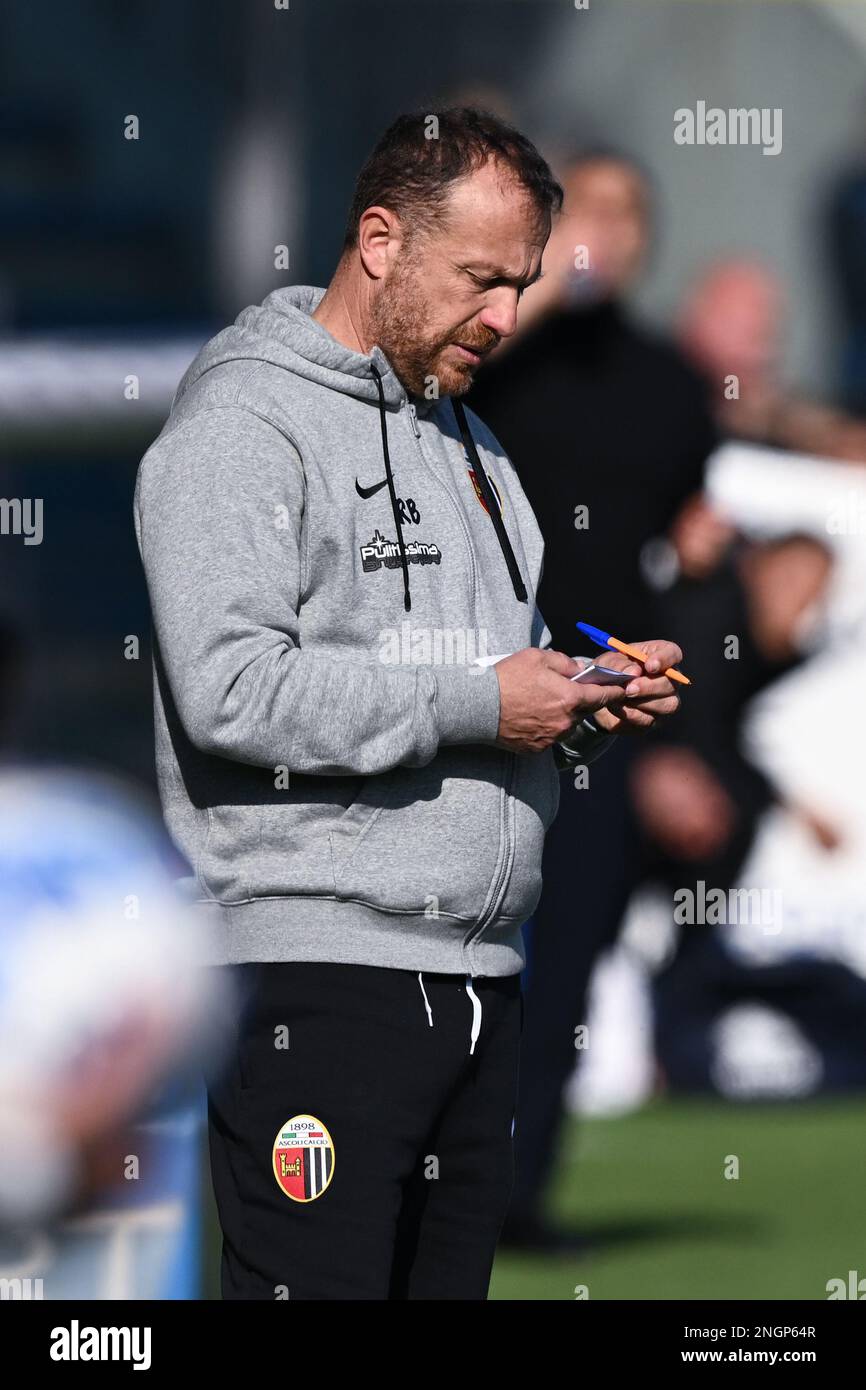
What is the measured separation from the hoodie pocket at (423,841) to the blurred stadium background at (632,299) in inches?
74.9

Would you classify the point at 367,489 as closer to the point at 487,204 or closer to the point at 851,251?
the point at 487,204

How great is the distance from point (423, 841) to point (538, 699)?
0.19 meters

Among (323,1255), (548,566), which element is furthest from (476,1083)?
(548,566)

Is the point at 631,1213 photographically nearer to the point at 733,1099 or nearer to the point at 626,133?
the point at 733,1099

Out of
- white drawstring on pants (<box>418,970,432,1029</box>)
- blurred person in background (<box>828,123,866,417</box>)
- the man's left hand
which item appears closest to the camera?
white drawstring on pants (<box>418,970,432,1029</box>)

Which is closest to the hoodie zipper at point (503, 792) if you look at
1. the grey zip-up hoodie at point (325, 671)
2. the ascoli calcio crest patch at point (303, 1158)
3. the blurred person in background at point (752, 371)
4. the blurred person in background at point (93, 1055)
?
the grey zip-up hoodie at point (325, 671)

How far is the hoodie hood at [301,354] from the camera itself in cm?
225

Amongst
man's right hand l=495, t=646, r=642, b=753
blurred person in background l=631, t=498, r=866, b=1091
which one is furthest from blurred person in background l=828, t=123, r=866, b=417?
man's right hand l=495, t=646, r=642, b=753

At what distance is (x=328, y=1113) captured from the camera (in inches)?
85.1

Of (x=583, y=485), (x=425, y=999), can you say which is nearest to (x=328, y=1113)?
(x=425, y=999)

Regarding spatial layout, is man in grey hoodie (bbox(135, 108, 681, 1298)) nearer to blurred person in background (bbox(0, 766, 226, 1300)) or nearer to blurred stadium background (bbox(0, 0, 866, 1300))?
blurred person in background (bbox(0, 766, 226, 1300))

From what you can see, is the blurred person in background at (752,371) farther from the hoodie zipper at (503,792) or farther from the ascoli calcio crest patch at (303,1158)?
the ascoli calcio crest patch at (303,1158)

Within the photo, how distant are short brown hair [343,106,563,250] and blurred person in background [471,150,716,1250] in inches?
70.4

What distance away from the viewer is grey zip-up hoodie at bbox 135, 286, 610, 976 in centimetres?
211
